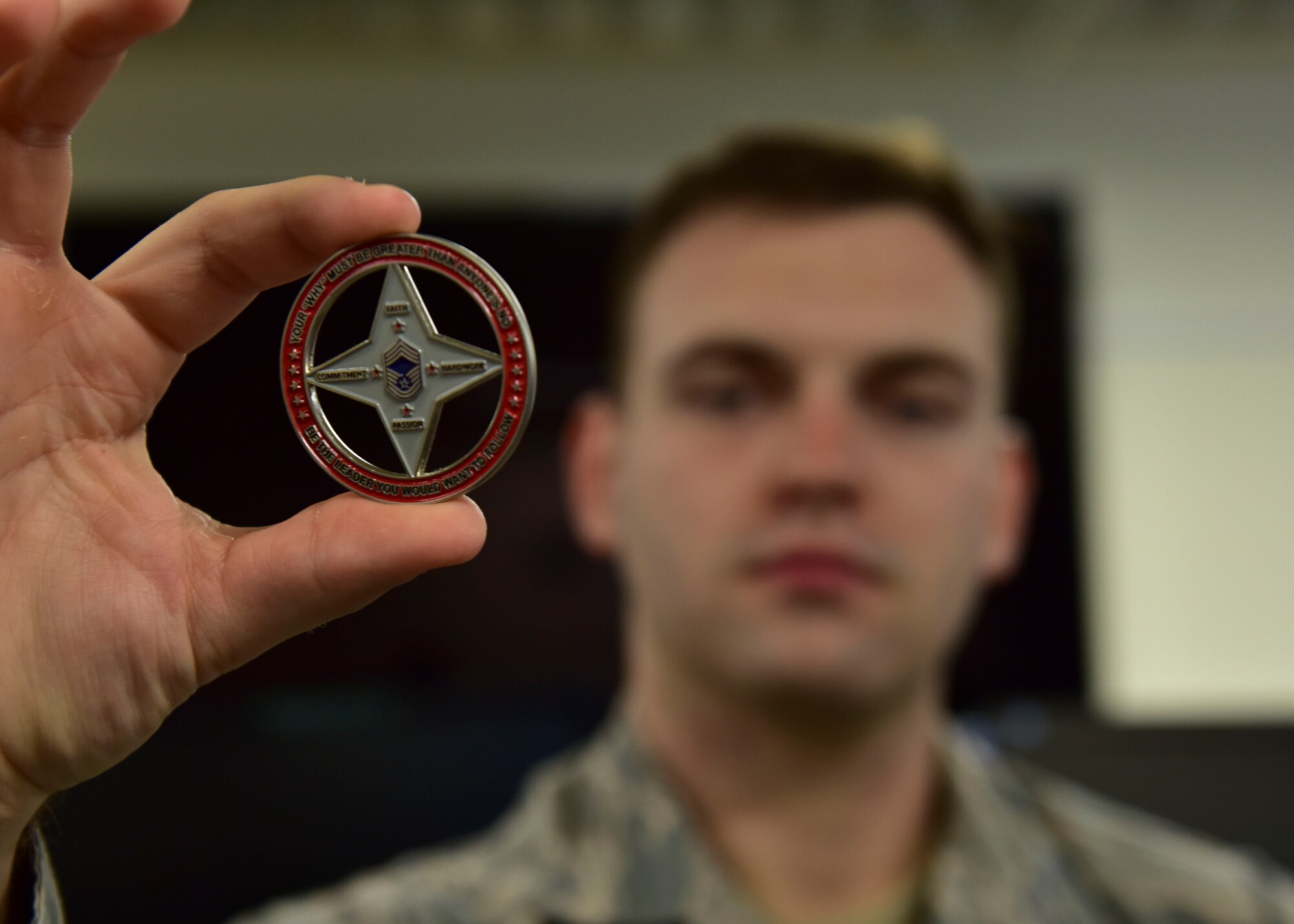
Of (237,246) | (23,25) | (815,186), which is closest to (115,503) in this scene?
(237,246)

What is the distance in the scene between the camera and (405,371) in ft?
2.51

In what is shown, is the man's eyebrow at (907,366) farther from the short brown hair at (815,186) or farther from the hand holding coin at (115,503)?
the hand holding coin at (115,503)

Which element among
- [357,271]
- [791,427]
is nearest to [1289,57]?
[791,427]

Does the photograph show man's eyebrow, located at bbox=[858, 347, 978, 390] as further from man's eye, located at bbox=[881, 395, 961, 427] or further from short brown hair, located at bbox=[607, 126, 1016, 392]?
short brown hair, located at bbox=[607, 126, 1016, 392]

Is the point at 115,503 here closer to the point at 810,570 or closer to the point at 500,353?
the point at 500,353

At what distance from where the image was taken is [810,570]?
5.17 ft

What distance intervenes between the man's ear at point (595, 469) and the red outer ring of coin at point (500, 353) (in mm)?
1131

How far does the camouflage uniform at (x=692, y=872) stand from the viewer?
1.63 metres

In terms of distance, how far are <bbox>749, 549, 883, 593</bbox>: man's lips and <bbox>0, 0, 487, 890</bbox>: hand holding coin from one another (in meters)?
0.90

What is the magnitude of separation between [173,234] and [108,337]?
8 centimetres

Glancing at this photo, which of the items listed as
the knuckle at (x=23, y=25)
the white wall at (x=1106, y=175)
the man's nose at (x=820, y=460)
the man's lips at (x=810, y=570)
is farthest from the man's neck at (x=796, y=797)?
the white wall at (x=1106, y=175)

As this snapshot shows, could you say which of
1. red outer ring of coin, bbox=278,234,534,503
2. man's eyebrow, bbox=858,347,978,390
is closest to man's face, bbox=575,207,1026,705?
man's eyebrow, bbox=858,347,978,390

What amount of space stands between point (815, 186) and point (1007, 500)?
66cm

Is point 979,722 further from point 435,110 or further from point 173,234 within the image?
point 435,110
